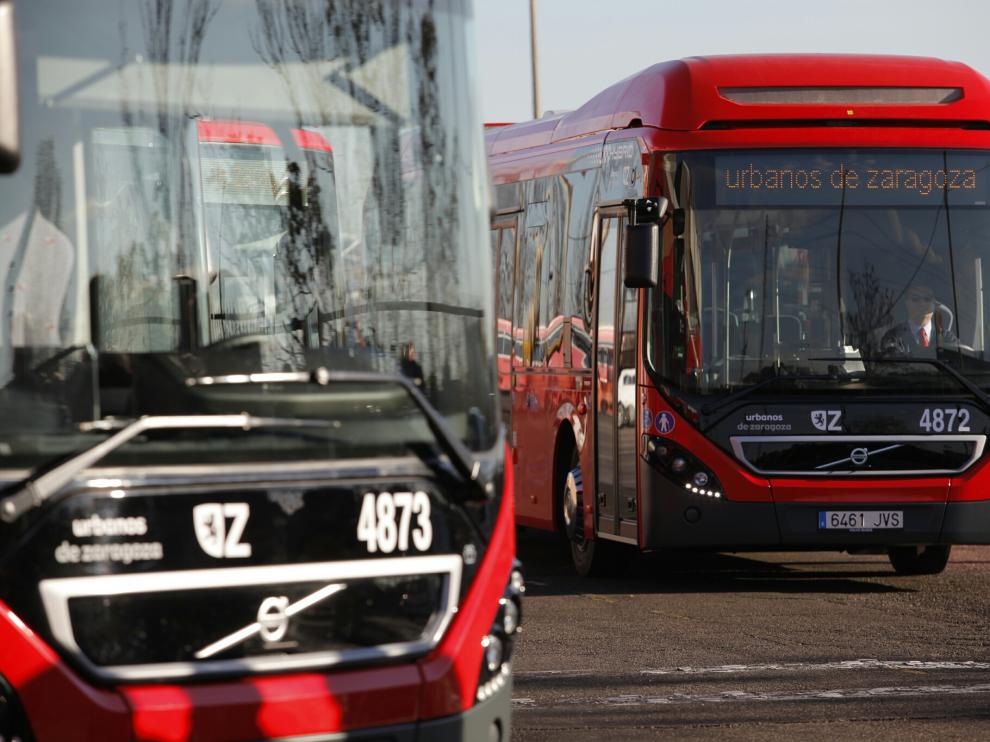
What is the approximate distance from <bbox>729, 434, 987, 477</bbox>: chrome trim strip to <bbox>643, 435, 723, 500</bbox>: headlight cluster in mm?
245

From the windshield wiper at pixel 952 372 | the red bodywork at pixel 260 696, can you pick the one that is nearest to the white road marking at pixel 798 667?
the windshield wiper at pixel 952 372

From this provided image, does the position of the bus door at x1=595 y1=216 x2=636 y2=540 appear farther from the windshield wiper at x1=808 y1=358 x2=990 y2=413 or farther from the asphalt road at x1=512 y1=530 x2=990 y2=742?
the windshield wiper at x1=808 y1=358 x2=990 y2=413

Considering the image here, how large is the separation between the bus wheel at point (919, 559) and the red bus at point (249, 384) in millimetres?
9205

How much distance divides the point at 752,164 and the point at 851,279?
1001 millimetres

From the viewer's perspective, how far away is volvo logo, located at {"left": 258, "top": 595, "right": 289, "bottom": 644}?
18.9ft

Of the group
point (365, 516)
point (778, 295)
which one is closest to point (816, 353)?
point (778, 295)

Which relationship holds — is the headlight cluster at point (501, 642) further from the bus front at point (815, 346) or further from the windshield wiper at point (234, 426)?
the bus front at point (815, 346)

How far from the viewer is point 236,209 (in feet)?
19.9

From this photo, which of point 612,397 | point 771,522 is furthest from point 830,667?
point 612,397

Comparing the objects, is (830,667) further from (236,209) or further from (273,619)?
(236,209)

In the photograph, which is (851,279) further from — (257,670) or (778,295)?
(257,670)

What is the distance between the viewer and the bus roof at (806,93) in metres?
13.5

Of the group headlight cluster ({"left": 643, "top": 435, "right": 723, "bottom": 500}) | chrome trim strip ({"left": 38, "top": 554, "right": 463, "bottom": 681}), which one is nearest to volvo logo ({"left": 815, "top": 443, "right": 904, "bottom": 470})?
headlight cluster ({"left": 643, "top": 435, "right": 723, "bottom": 500})

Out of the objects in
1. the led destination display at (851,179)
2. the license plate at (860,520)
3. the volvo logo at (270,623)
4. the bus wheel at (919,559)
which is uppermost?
the led destination display at (851,179)
